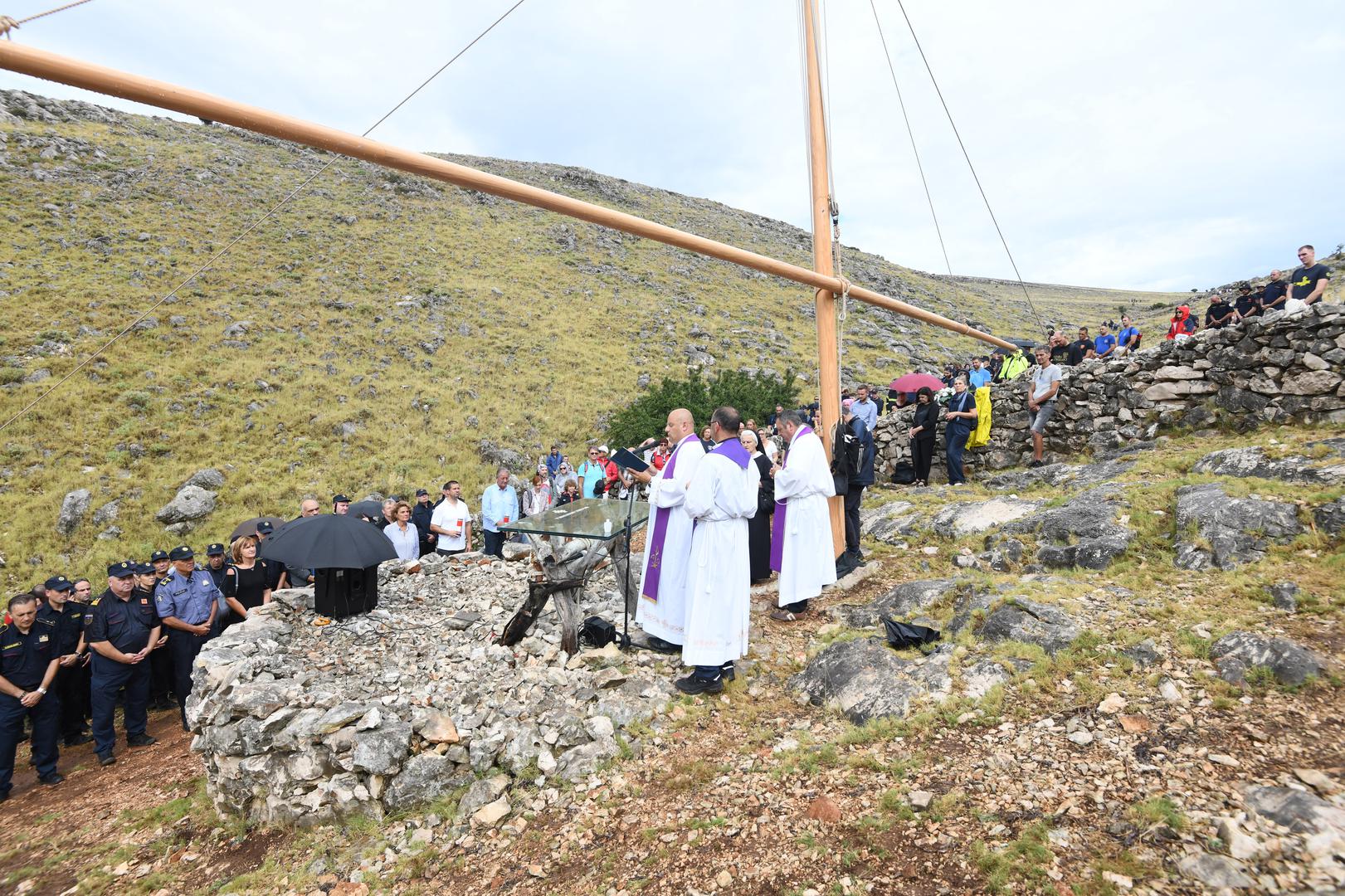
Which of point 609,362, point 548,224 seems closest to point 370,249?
point 548,224

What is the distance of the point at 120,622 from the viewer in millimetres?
7266

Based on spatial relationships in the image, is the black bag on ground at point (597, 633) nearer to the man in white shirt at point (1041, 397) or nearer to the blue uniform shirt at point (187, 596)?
the blue uniform shirt at point (187, 596)

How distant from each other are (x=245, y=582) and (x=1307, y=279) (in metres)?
15.8

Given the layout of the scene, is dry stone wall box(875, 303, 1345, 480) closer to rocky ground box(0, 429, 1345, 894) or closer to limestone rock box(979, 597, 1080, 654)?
rocky ground box(0, 429, 1345, 894)

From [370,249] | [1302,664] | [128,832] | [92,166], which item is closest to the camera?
[1302,664]

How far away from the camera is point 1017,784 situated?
11.2ft

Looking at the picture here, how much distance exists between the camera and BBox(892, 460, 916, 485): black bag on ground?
12891mm

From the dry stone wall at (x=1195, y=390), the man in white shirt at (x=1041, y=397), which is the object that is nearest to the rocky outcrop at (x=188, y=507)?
the dry stone wall at (x=1195, y=390)

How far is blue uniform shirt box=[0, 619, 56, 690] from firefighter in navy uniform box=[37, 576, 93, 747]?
11cm

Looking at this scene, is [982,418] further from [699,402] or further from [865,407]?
[699,402]

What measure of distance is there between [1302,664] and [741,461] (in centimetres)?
392

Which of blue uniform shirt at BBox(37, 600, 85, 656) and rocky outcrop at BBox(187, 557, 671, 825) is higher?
blue uniform shirt at BBox(37, 600, 85, 656)

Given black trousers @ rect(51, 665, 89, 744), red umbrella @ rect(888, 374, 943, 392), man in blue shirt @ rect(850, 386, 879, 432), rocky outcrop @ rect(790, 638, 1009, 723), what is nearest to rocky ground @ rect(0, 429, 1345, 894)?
rocky outcrop @ rect(790, 638, 1009, 723)

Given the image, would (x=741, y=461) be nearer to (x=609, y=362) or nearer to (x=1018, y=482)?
(x=1018, y=482)
